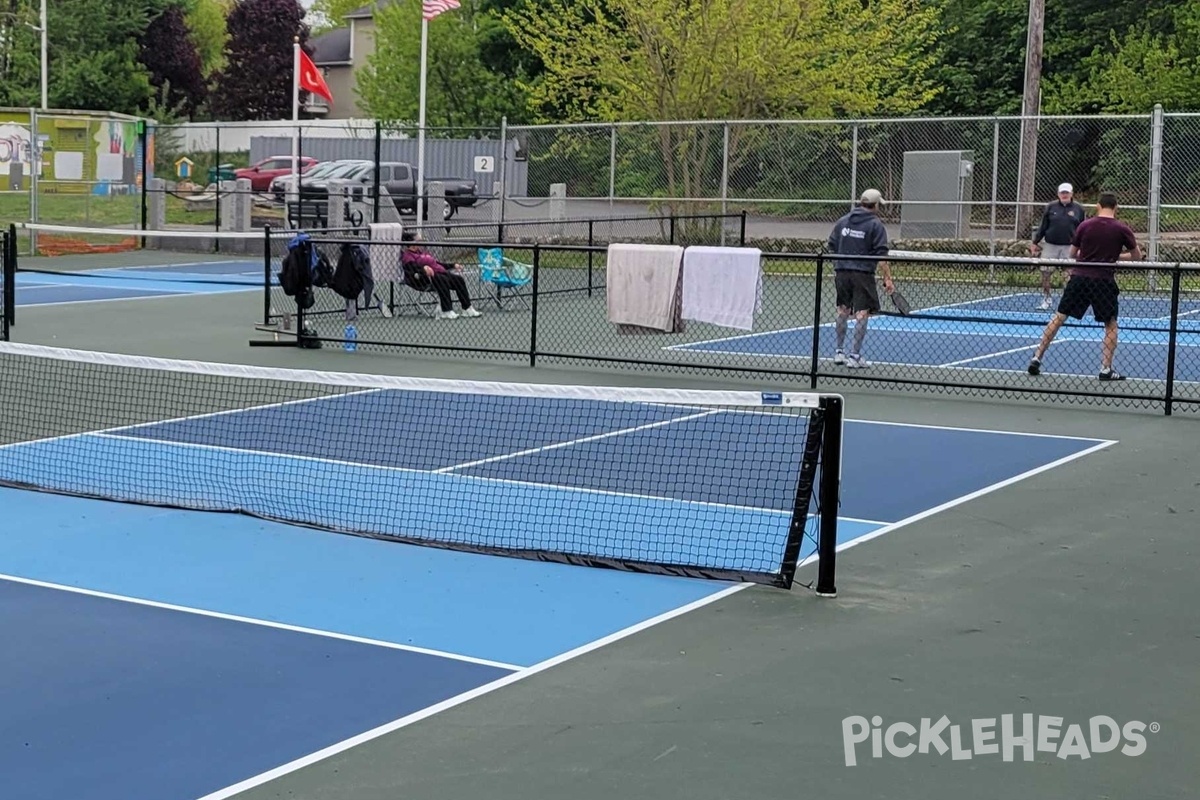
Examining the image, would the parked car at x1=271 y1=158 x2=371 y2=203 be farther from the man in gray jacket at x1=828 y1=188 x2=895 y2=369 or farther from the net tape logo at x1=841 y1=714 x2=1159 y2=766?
the net tape logo at x1=841 y1=714 x2=1159 y2=766

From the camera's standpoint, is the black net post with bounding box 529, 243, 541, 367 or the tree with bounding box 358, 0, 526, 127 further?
the tree with bounding box 358, 0, 526, 127

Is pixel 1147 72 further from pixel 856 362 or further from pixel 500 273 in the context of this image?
pixel 856 362

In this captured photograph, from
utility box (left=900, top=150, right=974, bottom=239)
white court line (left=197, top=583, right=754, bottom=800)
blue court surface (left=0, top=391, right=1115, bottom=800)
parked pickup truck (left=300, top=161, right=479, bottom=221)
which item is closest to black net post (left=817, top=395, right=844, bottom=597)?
blue court surface (left=0, top=391, right=1115, bottom=800)

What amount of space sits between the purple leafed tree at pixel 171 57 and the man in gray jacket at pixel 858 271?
2024 inches

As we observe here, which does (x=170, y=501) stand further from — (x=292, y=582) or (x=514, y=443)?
(x=514, y=443)

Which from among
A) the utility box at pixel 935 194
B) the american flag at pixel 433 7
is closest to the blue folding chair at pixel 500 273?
the american flag at pixel 433 7

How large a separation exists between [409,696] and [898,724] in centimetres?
196

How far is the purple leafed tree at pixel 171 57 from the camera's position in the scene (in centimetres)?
6550

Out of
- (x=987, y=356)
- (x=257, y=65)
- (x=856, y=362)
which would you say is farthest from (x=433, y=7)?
(x=257, y=65)

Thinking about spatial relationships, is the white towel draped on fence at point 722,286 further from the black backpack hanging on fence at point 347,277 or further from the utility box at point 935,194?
the utility box at point 935,194

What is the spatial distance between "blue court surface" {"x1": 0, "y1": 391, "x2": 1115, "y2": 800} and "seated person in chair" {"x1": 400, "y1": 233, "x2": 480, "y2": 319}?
18.9 feet

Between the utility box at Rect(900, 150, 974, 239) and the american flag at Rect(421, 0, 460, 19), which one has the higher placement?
the american flag at Rect(421, 0, 460, 19)

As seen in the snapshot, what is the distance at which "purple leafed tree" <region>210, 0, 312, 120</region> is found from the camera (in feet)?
236

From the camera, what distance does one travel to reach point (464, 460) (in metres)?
11.9
